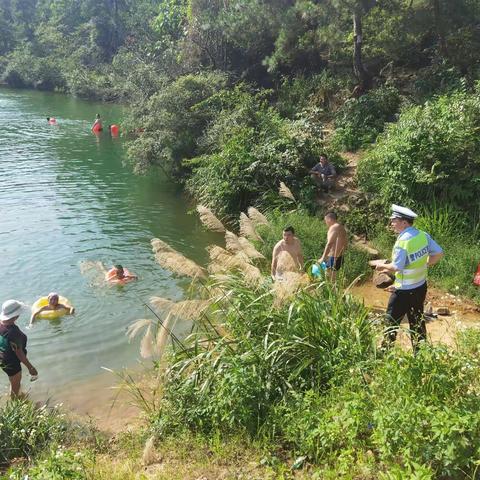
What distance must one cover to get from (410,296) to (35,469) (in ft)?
14.9

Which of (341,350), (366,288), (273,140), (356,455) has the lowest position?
(366,288)

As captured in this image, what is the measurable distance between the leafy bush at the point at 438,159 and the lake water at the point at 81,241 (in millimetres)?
5486

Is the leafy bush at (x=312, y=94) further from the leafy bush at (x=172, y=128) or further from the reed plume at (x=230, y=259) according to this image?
the reed plume at (x=230, y=259)

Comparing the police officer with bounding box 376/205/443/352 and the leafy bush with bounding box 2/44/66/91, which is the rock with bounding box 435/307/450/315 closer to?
the police officer with bounding box 376/205/443/352

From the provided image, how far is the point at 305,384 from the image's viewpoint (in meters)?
5.16

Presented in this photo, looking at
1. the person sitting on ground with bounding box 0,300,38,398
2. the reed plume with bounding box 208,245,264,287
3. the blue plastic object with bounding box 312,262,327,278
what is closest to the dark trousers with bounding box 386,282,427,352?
the blue plastic object with bounding box 312,262,327,278

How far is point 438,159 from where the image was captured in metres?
10.8

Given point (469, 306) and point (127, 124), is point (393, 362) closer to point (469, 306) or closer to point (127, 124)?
point (469, 306)

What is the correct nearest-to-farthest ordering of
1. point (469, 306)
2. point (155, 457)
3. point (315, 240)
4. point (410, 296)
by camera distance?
point (155, 457)
point (410, 296)
point (469, 306)
point (315, 240)

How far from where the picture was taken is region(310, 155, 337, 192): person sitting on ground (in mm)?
13688

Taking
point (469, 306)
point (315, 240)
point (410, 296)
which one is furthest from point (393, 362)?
point (315, 240)

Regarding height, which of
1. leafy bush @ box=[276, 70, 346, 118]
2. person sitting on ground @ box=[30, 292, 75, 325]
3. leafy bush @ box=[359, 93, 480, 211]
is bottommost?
person sitting on ground @ box=[30, 292, 75, 325]

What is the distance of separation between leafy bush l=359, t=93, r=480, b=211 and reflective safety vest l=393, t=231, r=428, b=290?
5.08 metres

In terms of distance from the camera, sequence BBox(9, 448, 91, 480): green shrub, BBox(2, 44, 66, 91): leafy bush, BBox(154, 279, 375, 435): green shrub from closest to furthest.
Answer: BBox(9, 448, 91, 480): green shrub < BBox(154, 279, 375, 435): green shrub < BBox(2, 44, 66, 91): leafy bush
